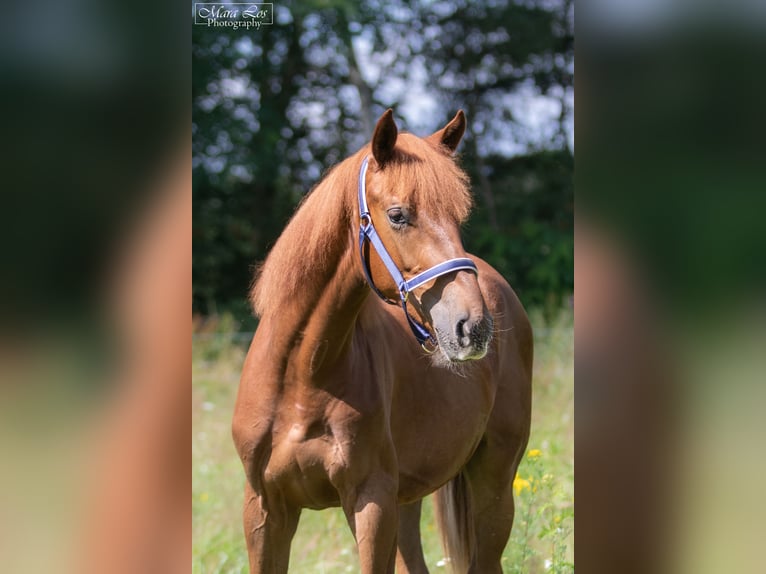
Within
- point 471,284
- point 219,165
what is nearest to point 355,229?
point 471,284

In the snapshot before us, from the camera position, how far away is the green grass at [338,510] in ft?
12.7

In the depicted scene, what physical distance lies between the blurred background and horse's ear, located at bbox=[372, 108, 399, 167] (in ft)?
16.9

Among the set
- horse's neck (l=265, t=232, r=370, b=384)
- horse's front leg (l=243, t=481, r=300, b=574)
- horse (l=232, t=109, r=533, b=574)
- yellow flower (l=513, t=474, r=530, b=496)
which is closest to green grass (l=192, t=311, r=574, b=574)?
A: yellow flower (l=513, t=474, r=530, b=496)

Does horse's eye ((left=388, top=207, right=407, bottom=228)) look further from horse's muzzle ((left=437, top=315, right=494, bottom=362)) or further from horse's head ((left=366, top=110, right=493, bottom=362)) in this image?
horse's muzzle ((left=437, top=315, right=494, bottom=362))

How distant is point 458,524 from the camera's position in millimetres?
3705

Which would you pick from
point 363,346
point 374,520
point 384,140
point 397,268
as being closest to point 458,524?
point 374,520

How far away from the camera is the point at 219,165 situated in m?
8.65

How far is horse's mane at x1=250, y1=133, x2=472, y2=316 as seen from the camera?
223 centimetres
